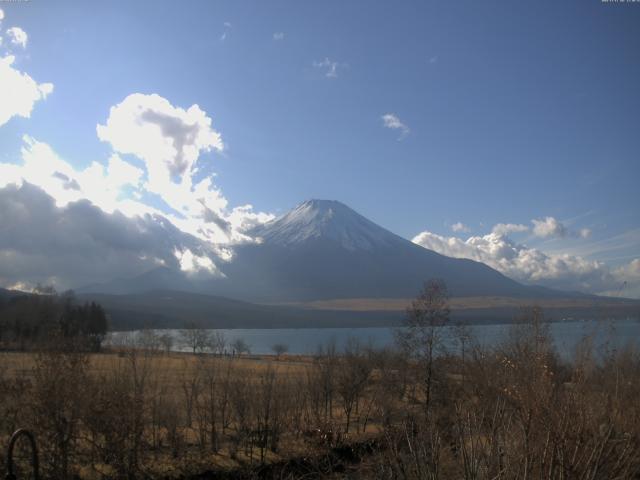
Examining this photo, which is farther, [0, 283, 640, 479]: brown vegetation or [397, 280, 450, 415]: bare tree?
[397, 280, 450, 415]: bare tree

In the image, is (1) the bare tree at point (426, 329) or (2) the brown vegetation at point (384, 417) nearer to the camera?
(2) the brown vegetation at point (384, 417)

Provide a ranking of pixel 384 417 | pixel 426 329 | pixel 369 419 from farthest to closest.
Answer: pixel 426 329, pixel 369 419, pixel 384 417

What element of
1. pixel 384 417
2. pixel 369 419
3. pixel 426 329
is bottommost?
pixel 369 419

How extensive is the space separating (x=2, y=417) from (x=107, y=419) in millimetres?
2075

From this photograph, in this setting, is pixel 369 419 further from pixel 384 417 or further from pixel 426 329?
pixel 384 417

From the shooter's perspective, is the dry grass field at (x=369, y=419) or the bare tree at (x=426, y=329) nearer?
the dry grass field at (x=369, y=419)

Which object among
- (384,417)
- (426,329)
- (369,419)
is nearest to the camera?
(384,417)

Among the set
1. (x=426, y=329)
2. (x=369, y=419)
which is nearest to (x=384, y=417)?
(x=369, y=419)

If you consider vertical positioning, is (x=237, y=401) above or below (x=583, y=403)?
below

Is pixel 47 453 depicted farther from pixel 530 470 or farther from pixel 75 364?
pixel 530 470

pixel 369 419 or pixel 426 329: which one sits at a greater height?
pixel 426 329

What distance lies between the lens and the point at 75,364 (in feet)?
33.1

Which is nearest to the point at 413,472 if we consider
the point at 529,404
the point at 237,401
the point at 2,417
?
the point at 529,404

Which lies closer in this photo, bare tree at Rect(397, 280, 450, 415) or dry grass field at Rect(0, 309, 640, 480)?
dry grass field at Rect(0, 309, 640, 480)
